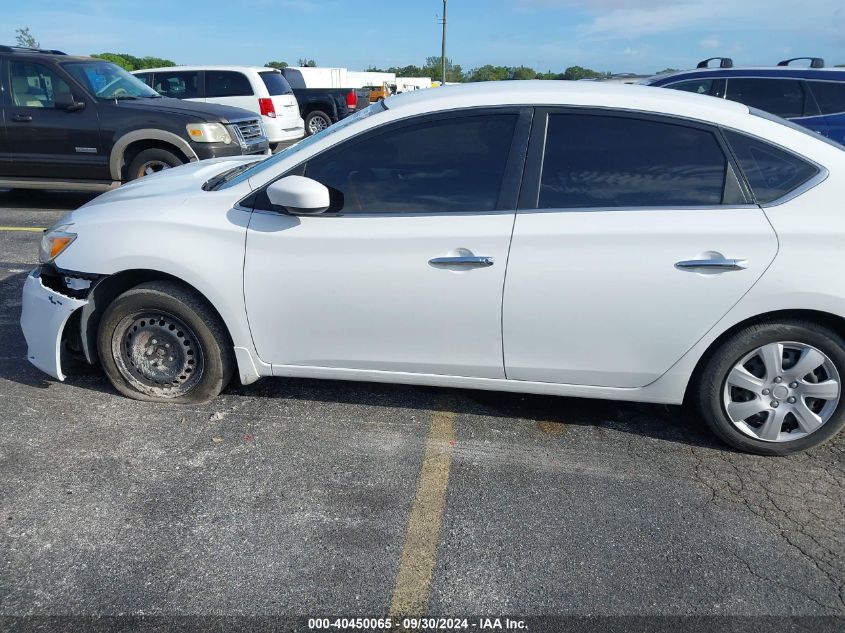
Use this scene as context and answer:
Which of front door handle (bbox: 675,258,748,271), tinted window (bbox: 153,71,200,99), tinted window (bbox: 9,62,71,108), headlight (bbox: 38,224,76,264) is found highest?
tinted window (bbox: 153,71,200,99)

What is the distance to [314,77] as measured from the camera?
27.0 meters

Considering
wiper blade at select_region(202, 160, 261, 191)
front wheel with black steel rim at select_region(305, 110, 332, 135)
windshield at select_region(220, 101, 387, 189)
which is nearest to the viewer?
windshield at select_region(220, 101, 387, 189)

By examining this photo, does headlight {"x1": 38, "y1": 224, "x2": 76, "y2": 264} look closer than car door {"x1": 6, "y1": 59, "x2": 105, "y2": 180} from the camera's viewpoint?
Yes

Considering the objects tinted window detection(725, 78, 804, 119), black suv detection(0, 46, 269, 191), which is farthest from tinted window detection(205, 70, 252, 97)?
tinted window detection(725, 78, 804, 119)

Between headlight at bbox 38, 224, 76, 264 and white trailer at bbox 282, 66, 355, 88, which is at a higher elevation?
white trailer at bbox 282, 66, 355, 88

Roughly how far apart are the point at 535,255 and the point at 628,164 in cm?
62

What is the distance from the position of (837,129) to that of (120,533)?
8.76 m

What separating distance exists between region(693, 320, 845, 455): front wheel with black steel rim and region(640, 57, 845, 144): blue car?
6088mm

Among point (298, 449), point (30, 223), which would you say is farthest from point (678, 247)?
point (30, 223)

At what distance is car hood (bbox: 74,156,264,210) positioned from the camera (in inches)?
144

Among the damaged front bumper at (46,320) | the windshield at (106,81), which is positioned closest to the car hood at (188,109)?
the windshield at (106,81)

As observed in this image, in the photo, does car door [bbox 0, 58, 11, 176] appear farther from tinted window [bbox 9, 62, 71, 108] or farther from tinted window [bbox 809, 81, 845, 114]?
tinted window [bbox 809, 81, 845, 114]

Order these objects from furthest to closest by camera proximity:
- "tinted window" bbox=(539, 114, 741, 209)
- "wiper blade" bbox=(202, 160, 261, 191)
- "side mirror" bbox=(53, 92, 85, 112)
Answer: "side mirror" bbox=(53, 92, 85, 112) → "wiper blade" bbox=(202, 160, 261, 191) → "tinted window" bbox=(539, 114, 741, 209)

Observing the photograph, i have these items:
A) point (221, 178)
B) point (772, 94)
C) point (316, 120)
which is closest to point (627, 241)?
point (221, 178)
